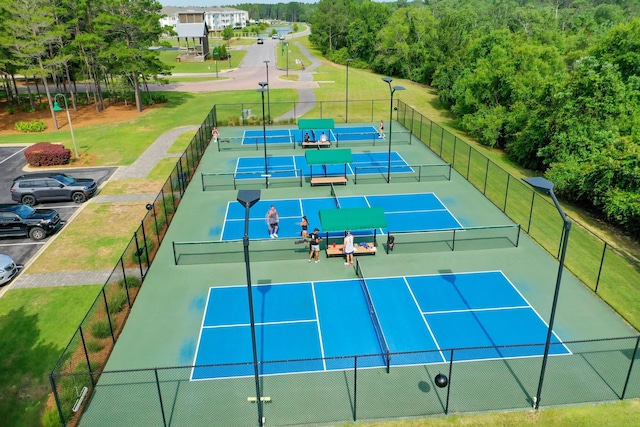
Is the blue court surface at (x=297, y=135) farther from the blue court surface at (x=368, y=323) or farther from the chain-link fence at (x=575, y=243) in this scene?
the blue court surface at (x=368, y=323)

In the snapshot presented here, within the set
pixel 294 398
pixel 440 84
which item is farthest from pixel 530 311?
pixel 440 84

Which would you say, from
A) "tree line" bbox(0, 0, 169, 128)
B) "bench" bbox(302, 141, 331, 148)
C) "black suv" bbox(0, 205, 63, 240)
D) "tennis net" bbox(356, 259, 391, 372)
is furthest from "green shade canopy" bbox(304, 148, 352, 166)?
"tree line" bbox(0, 0, 169, 128)

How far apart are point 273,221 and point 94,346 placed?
9313 mm

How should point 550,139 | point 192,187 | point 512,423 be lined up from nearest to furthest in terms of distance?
point 512,423
point 192,187
point 550,139

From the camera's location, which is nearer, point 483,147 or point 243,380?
point 243,380

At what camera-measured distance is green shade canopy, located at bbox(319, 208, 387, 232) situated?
2051 cm

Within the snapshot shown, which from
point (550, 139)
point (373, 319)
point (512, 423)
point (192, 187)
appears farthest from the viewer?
point (550, 139)

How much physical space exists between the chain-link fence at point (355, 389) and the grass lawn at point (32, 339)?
129 cm

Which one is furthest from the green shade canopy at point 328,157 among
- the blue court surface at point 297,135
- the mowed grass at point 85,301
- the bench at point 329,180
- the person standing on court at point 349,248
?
the person standing on court at point 349,248

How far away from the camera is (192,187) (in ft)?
96.7

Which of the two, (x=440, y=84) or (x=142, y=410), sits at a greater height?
(x=440, y=84)

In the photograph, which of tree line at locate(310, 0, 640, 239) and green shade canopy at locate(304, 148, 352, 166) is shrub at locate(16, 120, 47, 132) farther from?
tree line at locate(310, 0, 640, 239)

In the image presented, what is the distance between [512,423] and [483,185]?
1918cm

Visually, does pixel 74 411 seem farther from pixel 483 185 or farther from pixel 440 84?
pixel 440 84
